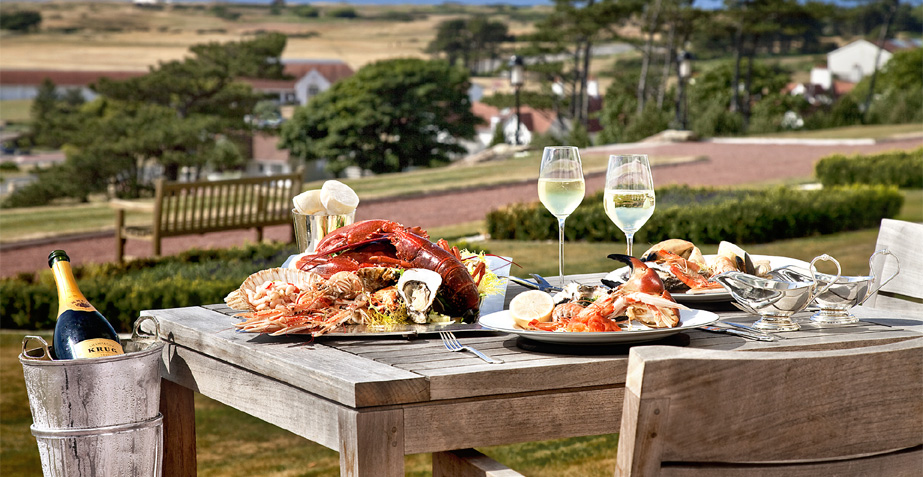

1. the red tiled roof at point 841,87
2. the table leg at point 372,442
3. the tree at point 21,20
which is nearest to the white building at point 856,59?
the red tiled roof at point 841,87

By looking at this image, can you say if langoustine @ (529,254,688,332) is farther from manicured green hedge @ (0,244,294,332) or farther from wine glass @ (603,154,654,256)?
manicured green hedge @ (0,244,294,332)

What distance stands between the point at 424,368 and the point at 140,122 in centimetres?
1837

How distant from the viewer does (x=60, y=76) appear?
57.4 ft

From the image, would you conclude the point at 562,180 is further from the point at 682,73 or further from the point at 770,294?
the point at 682,73

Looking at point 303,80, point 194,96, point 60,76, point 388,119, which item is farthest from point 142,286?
point 388,119

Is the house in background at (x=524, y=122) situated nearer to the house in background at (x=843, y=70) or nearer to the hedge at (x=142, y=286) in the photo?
the house in background at (x=843, y=70)

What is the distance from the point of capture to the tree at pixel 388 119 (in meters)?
21.6

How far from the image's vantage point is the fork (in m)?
1.57

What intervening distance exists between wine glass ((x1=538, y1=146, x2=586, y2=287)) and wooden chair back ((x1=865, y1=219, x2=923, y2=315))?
38.9 inches

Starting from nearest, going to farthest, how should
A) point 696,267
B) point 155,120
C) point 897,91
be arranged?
1. point 696,267
2. point 155,120
3. point 897,91

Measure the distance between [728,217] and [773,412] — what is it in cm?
792

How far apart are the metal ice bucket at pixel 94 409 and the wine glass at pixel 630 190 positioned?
3.30ft

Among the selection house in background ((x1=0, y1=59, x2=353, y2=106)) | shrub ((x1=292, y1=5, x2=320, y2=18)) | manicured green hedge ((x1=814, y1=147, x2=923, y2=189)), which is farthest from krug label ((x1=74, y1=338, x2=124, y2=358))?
shrub ((x1=292, y1=5, x2=320, y2=18))

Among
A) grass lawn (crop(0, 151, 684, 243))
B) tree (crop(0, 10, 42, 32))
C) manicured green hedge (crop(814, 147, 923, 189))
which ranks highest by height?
tree (crop(0, 10, 42, 32))
